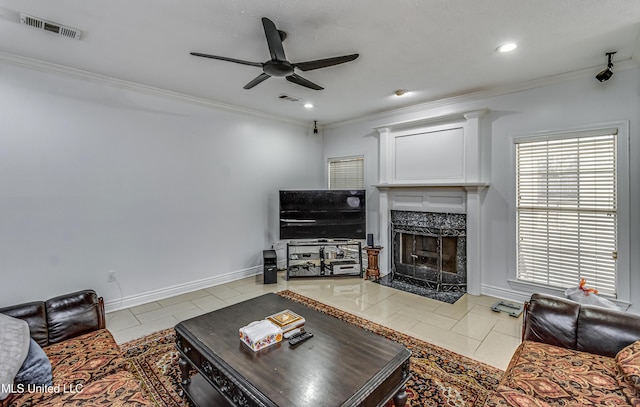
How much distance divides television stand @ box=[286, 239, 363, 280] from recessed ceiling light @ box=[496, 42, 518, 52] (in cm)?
314

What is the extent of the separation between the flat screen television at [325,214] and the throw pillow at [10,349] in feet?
11.1

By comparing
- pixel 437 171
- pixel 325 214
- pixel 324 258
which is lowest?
pixel 324 258

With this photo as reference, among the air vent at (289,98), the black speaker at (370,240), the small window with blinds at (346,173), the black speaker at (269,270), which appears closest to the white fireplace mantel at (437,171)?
the black speaker at (370,240)

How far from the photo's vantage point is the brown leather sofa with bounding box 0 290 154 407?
1.47m

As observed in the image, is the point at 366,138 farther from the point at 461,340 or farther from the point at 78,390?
the point at 78,390

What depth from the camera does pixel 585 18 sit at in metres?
2.25

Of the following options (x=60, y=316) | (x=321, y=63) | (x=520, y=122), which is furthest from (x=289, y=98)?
(x=60, y=316)

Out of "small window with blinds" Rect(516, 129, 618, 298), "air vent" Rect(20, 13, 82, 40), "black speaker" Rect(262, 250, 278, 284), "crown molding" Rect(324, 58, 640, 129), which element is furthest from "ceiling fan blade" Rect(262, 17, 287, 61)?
"small window with blinds" Rect(516, 129, 618, 298)

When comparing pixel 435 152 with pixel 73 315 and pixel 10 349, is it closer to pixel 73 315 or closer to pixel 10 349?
pixel 73 315

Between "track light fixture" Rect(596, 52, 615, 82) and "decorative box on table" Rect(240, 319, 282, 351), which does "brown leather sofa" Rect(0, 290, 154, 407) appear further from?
"track light fixture" Rect(596, 52, 615, 82)

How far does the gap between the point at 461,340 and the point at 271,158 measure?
3.82 metres

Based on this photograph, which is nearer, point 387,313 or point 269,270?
point 387,313

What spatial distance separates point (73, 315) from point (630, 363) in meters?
3.38

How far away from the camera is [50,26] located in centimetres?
234
